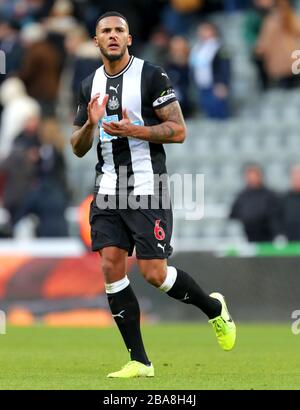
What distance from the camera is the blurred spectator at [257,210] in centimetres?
1791

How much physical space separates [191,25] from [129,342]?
14716 millimetres

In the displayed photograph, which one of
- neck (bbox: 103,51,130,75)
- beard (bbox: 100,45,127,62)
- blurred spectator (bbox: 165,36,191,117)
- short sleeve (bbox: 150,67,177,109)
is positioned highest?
blurred spectator (bbox: 165,36,191,117)

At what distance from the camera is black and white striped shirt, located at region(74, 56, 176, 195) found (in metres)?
9.62

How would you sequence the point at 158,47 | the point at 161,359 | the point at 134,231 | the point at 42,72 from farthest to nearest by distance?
1. the point at 158,47
2. the point at 42,72
3. the point at 161,359
4. the point at 134,231

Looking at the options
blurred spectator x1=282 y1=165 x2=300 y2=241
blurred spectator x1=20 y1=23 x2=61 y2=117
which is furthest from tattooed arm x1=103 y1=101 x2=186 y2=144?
blurred spectator x1=20 y1=23 x2=61 y2=117

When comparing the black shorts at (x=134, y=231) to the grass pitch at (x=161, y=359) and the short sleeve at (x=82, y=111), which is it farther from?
the grass pitch at (x=161, y=359)

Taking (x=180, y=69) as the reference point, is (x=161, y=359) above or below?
below

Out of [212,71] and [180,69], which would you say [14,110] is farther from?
[212,71]

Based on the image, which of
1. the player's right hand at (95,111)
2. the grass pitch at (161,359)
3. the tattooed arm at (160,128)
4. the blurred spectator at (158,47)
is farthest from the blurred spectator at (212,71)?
the player's right hand at (95,111)

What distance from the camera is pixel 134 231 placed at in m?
9.57

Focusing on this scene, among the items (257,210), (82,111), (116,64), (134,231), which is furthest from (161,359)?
(257,210)

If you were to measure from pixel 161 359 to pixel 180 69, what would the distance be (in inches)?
425

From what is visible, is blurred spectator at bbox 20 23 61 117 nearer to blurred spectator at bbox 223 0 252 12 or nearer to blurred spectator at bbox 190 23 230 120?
blurred spectator at bbox 190 23 230 120

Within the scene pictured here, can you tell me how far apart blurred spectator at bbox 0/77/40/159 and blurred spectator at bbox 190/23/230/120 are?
103 inches
